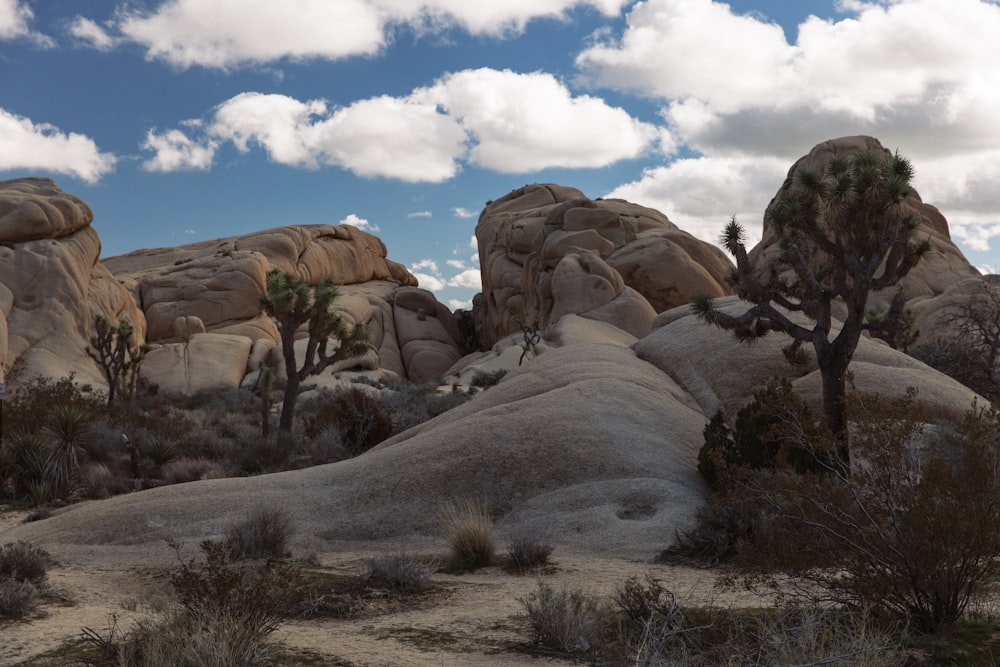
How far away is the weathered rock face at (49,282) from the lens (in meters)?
36.7

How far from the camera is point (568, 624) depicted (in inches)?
238

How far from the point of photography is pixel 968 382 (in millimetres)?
25141

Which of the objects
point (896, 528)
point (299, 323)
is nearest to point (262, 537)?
point (896, 528)

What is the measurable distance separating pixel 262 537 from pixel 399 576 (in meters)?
2.66

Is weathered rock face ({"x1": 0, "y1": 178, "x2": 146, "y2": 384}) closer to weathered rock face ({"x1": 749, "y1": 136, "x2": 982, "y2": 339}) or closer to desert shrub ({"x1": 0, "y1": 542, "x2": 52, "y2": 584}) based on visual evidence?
desert shrub ({"x1": 0, "y1": 542, "x2": 52, "y2": 584})

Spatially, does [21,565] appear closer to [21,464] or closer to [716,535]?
[716,535]

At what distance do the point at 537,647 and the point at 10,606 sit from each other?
15.8ft

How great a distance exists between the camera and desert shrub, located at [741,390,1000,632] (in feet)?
18.2

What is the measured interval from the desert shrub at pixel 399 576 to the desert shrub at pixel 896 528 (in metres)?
3.56

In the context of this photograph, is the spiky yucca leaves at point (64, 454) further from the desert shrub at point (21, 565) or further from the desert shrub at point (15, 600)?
the desert shrub at point (15, 600)

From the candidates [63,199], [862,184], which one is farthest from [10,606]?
[63,199]

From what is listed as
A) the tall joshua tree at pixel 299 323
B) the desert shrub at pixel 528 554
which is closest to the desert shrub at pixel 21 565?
the desert shrub at pixel 528 554

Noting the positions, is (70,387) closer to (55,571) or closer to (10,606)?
(55,571)

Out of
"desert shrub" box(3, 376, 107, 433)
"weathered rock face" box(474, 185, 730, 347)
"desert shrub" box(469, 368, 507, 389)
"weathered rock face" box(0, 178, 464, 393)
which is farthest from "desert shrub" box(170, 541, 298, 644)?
"weathered rock face" box(474, 185, 730, 347)
